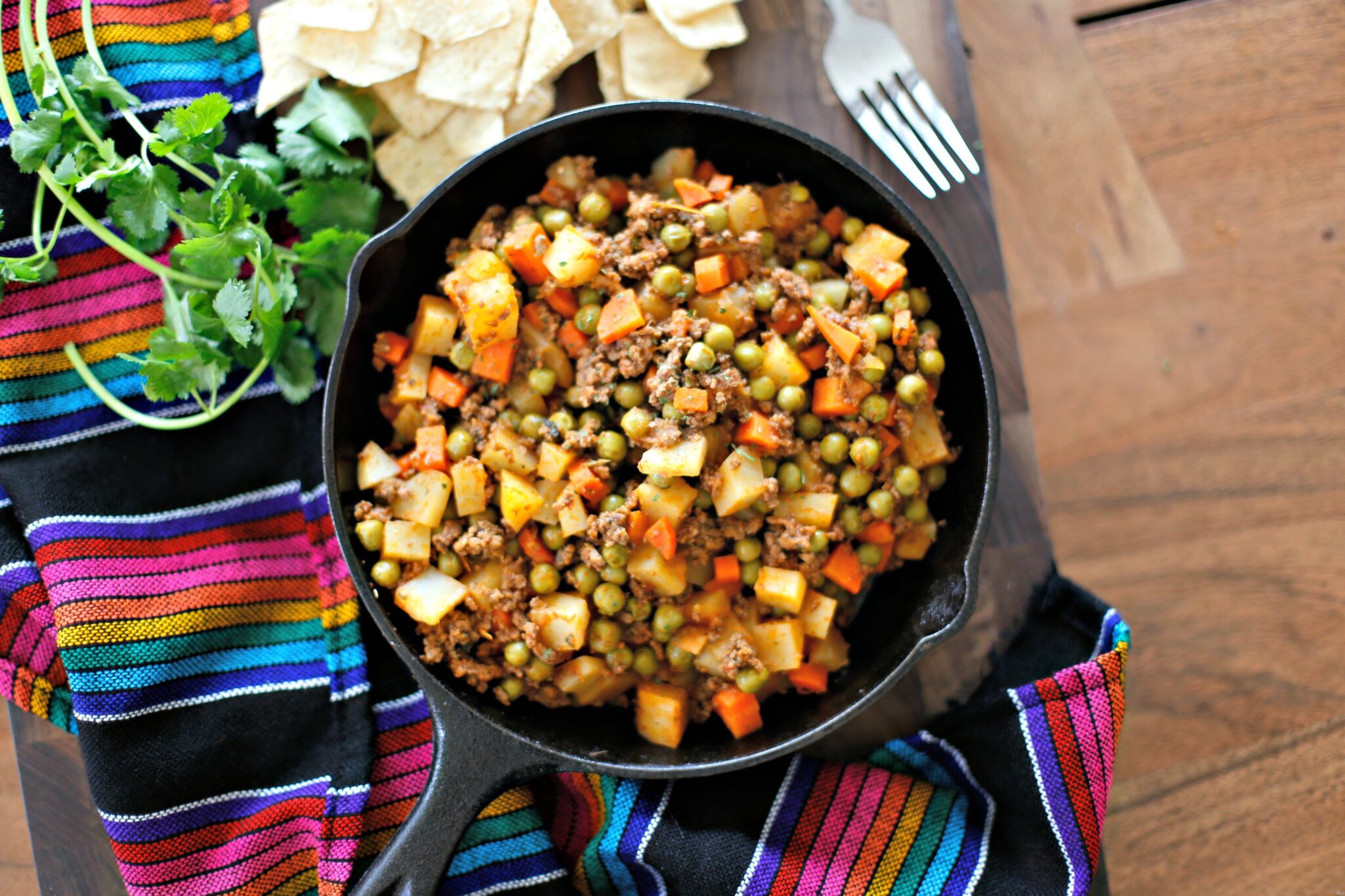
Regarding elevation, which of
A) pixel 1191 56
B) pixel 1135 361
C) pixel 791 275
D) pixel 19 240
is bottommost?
pixel 1135 361

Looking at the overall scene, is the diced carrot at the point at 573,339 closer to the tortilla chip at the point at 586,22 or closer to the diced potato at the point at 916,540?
the tortilla chip at the point at 586,22

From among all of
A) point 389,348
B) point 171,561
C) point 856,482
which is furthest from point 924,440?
point 171,561

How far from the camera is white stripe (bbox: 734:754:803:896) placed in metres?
2.90

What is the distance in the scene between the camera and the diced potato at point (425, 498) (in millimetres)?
2744

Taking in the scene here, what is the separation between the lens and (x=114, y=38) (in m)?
3.01

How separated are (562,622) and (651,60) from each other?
171 centimetres

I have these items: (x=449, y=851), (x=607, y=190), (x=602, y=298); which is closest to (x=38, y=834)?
(x=449, y=851)

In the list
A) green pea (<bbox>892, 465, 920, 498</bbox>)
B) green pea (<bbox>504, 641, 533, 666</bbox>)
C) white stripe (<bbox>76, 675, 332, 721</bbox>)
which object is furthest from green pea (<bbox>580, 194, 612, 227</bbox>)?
white stripe (<bbox>76, 675, 332, 721</bbox>)

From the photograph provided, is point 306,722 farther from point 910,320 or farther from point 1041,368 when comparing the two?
point 1041,368

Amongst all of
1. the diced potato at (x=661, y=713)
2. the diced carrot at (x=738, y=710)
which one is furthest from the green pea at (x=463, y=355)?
the diced carrot at (x=738, y=710)

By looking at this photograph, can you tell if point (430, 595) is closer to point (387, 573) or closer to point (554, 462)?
point (387, 573)

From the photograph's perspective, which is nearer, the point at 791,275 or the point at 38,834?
the point at 791,275

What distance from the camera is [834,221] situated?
118 inches

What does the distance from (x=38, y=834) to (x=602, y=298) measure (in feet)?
7.72
